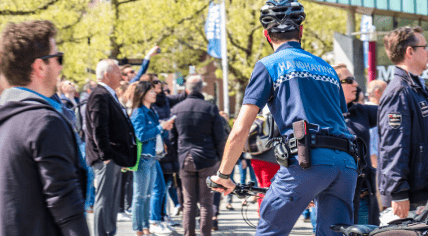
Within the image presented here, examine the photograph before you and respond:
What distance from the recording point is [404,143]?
13.3 feet

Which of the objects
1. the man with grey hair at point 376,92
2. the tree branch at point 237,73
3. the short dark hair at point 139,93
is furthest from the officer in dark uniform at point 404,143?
the tree branch at point 237,73

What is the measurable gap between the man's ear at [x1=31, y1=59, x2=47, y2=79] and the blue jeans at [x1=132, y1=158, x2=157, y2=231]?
14.3 feet

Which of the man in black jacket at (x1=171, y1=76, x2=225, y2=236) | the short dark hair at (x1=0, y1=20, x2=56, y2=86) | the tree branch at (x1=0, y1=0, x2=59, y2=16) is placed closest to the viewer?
the short dark hair at (x1=0, y1=20, x2=56, y2=86)

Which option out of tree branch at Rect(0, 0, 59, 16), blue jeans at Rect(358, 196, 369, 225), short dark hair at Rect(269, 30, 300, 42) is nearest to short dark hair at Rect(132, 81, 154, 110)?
blue jeans at Rect(358, 196, 369, 225)

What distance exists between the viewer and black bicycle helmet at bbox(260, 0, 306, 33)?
3.30m

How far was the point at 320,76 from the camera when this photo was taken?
3188 mm

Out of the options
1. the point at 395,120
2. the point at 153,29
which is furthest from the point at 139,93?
the point at 153,29

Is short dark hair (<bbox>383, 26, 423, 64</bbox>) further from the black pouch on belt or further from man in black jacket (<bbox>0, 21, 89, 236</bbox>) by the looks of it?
man in black jacket (<bbox>0, 21, 89, 236</bbox>)

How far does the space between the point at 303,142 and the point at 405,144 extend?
141 cm

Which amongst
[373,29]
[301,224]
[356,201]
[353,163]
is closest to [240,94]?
[373,29]

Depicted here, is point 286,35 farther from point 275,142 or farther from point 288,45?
point 275,142

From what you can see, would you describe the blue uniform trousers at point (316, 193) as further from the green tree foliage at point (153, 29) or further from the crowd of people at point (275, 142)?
the green tree foliage at point (153, 29)

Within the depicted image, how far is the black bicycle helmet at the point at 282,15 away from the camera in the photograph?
330 centimetres

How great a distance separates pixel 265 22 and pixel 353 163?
1028mm
